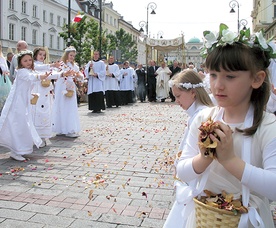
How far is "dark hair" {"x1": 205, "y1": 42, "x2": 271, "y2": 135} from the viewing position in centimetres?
174

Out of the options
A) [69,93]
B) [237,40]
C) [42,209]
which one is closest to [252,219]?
[237,40]

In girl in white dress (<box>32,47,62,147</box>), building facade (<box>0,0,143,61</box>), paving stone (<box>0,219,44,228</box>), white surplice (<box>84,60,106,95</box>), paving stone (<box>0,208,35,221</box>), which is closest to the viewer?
paving stone (<box>0,219,44,228</box>)

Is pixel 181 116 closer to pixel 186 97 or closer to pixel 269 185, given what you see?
pixel 186 97

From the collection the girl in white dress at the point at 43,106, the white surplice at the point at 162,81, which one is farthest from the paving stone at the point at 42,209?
the white surplice at the point at 162,81

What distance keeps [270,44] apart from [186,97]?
6.39 feet

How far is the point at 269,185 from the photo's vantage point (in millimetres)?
1657

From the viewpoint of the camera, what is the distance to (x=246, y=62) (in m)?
1.75

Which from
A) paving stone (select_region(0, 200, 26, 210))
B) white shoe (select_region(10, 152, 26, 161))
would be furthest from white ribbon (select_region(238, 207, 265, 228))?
white shoe (select_region(10, 152, 26, 161))

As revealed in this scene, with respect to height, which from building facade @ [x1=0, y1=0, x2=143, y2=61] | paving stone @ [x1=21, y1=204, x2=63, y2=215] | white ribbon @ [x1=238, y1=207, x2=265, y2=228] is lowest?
paving stone @ [x1=21, y1=204, x2=63, y2=215]

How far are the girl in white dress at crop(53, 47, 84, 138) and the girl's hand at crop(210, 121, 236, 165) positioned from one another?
315 inches

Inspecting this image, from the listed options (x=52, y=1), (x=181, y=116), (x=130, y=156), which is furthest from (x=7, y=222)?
(x=52, y=1)

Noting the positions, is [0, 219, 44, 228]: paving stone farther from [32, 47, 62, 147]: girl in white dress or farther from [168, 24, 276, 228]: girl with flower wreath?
[32, 47, 62, 147]: girl in white dress

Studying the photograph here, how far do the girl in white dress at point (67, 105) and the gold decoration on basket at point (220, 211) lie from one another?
7879 millimetres

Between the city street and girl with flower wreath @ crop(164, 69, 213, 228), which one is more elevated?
girl with flower wreath @ crop(164, 69, 213, 228)
